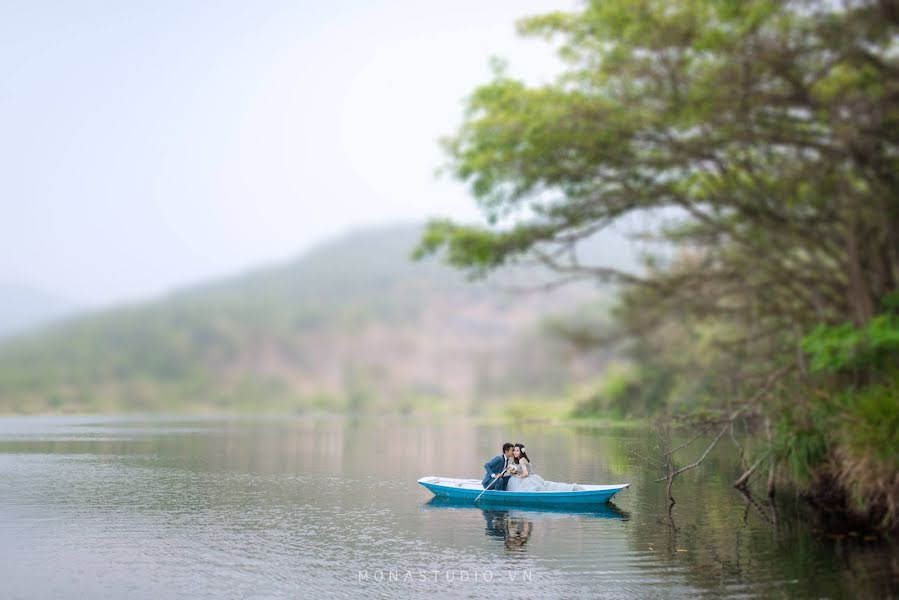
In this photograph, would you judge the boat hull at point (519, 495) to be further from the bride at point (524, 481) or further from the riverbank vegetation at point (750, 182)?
the riverbank vegetation at point (750, 182)

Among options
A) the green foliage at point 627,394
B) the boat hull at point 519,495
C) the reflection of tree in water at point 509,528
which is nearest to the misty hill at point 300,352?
the green foliage at point 627,394

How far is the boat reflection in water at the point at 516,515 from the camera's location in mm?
13328

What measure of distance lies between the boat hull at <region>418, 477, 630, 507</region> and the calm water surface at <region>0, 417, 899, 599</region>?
16.6 inches

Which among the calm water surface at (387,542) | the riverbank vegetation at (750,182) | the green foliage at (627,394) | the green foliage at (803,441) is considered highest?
the riverbank vegetation at (750,182)

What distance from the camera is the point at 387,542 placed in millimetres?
12625

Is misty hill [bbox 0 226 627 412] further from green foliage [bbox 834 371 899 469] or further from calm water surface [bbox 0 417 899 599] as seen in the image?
green foliage [bbox 834 371 899 469]

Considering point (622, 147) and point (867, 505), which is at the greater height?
point (622, 147)

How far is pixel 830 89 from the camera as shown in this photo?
16141mm

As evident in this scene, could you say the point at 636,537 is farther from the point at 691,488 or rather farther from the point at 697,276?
the point at 697,276

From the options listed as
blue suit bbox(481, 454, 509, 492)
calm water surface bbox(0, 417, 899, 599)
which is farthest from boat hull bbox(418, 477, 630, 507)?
calm water surface bbox(0, 417, 899, 599)

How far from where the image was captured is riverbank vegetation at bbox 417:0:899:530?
1380 centimetres

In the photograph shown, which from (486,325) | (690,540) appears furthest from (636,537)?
(486,325)

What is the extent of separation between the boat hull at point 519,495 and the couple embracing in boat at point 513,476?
13 centimetres

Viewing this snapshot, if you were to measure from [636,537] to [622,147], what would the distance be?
745 centimetres
